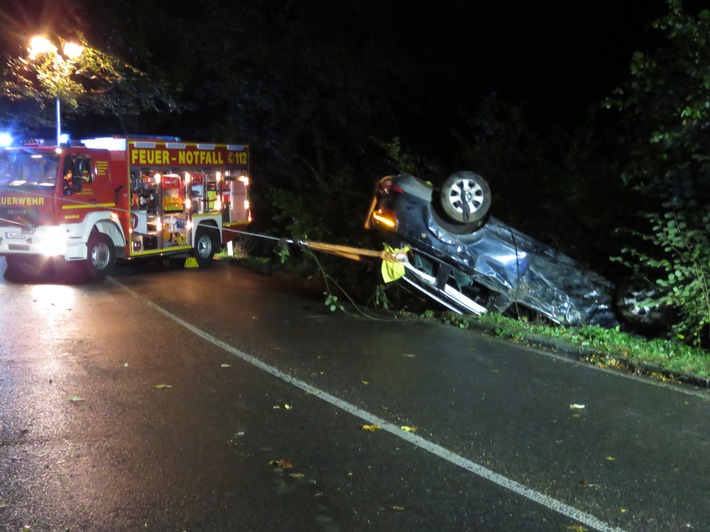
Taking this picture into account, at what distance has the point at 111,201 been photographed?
1548 centimetres

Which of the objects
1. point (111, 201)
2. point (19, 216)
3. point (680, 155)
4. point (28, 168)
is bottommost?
point (19, 216)

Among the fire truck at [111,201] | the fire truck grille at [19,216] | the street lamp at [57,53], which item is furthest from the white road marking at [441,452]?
the street lamp at [57,53]

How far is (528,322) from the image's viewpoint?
1038 centimetres

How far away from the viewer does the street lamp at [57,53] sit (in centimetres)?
1404

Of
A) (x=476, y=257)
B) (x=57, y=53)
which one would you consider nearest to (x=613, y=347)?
(x=476, y=257)

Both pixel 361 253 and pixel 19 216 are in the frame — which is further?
pixel 19 216

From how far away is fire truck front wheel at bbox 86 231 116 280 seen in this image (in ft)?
49.2

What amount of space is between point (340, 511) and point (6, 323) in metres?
7.13

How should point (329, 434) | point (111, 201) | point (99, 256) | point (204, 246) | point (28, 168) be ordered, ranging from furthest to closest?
1. point (204, 246)
2. point (111, 201)
3. point (99, 256)
4. point (28, 168)
5. point (329, 434)

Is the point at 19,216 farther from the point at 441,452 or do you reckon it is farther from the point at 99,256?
the point at 441,452

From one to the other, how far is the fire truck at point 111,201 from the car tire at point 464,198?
7881mm

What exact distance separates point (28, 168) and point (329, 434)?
37.1 feet

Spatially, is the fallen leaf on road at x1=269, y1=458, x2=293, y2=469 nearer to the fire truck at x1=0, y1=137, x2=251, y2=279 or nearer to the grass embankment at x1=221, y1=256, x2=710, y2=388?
the grass embankment at x1=221, y1=256, x2=710, y2=388

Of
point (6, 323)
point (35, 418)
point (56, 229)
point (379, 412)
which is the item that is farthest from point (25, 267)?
point (379, 412)
